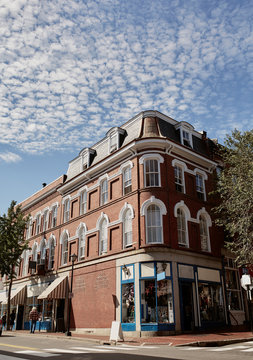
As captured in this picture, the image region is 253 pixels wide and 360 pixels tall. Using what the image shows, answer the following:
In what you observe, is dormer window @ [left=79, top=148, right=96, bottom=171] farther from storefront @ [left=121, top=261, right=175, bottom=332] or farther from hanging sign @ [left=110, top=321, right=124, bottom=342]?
hanging sign @ [left=110, top=321, right=124, bottom=342]

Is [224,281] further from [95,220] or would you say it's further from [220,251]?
[95,220]

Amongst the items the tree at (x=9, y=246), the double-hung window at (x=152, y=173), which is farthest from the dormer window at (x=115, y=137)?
the tree at (x=9, y=246)

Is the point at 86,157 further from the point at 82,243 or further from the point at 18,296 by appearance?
the point at 18,296

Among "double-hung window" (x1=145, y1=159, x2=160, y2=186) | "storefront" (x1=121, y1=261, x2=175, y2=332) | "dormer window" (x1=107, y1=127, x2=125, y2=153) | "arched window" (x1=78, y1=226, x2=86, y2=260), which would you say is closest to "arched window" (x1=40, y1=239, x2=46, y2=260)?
"arched window" (x1=78, y1=226, x2=86, y2=260)

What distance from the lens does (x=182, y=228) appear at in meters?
21.9

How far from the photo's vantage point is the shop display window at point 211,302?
A: 67.6 ft

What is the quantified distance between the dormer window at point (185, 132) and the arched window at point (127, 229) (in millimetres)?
6999

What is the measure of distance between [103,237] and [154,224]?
16.2 feet

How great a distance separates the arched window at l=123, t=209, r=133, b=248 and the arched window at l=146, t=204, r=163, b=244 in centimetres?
145

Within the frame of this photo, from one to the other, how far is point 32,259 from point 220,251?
18.8 meters

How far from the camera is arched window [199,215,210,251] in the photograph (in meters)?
23.0

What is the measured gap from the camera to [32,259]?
33094 millimetres

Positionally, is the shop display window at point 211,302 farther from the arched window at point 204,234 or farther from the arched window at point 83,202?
the arched window at point 83,202

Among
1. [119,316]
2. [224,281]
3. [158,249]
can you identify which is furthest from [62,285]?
[224,281]
